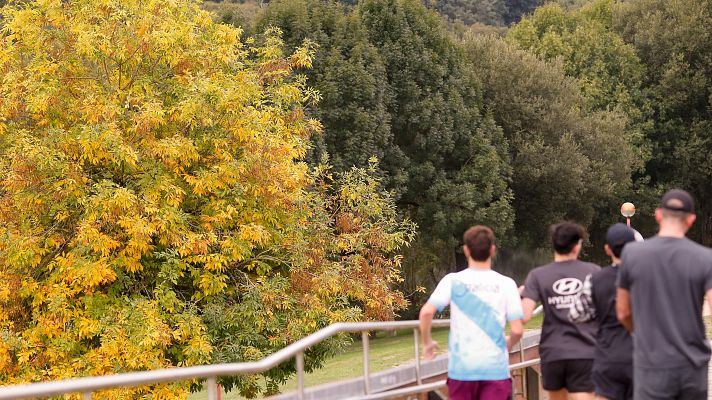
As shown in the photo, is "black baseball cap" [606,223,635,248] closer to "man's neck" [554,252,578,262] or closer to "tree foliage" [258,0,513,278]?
"man's neck" [554,252,578,262]

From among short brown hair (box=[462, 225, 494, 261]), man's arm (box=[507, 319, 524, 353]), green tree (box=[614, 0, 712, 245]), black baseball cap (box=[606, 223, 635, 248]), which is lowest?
green tree (box=[614, 0, 712, 245])

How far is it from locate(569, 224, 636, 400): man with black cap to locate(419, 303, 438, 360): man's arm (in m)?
1.10

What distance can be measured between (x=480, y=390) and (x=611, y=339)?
92 cm

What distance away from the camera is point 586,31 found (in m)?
55.6

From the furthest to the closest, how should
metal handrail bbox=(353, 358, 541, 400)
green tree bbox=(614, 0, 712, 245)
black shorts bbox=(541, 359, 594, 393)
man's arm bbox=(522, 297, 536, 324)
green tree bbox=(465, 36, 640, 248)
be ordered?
green tree bbox=(614, 0, 712, 245) → green tree bbox=(465, 36, 640, 248) → metal handrail bbox=(353, 358, 541, 400) → black shorts bbox=(541, 359, 594, 393) → man's arm bbox=(522, 297, 536, 324)

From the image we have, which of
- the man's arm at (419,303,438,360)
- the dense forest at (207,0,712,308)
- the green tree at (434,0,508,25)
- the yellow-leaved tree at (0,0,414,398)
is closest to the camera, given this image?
the man's arm at (419,303,438,360)

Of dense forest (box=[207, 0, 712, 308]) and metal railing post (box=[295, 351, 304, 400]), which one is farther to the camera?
dense forest (box=[207, 0, 712, 308])

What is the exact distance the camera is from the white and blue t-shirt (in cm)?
717

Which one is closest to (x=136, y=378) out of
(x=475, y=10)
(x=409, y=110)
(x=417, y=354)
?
(x=417, y=354)

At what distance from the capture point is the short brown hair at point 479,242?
707 cm

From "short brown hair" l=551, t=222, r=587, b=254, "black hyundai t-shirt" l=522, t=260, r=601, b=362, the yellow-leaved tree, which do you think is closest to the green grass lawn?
"black hyundai t-shirt" l=522, t=260, r=601, b=362

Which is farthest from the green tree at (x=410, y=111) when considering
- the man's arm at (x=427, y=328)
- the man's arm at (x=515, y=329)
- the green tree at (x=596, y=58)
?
the man's arm at (x=515, y=329)

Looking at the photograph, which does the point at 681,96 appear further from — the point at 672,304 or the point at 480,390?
the point at 672,304

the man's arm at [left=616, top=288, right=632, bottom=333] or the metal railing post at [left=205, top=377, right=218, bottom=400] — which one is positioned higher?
the man's arm at [left=616, top=288, right=632, bottom=333]
